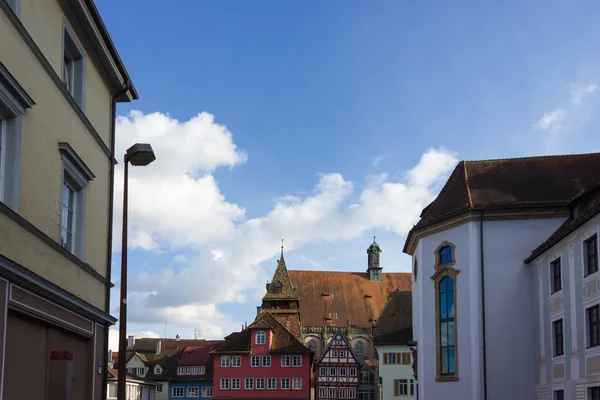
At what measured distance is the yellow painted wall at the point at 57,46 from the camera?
11.0 m

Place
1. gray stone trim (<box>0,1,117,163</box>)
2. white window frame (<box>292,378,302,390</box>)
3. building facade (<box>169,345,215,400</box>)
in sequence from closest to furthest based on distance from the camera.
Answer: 1. gray stone trim (<box>0,1,117,163</box>)
2. white window frame (<box>292,378,302,390</box>)
3. building facade (<box>169,345,215,400</box>)

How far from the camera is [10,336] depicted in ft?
33.2

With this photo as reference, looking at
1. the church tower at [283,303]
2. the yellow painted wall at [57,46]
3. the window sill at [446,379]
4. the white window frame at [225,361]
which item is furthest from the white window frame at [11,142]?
the church tower at [283,303]

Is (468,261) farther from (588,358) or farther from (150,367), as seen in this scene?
(150,367)

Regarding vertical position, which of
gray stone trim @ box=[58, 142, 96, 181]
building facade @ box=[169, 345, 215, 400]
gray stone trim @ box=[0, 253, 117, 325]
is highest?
gray stone trim @ box=[58, 142, 96, 181]

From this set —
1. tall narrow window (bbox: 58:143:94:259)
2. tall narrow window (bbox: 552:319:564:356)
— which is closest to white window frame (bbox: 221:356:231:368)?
tall narrow window (bbox: 552:319:564:356)

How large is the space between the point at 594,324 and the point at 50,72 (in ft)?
64.4

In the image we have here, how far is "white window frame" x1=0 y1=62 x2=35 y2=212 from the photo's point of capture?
9.97m

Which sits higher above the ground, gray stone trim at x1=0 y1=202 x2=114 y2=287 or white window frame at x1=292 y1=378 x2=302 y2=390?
gray stone trim at x1=0 y1=202 x2=114 y2=287

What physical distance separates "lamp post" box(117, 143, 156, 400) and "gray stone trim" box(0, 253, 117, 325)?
0.76m

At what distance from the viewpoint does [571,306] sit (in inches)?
1036

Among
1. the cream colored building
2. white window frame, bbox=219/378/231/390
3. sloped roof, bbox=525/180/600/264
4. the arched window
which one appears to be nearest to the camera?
the cream colored building

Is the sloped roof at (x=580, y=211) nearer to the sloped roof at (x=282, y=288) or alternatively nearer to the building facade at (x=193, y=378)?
the sloped roof at (x=282, y=288)

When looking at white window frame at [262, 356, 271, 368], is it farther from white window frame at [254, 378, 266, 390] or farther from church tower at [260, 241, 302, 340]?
church tower at [260, 241, 302, 340]
